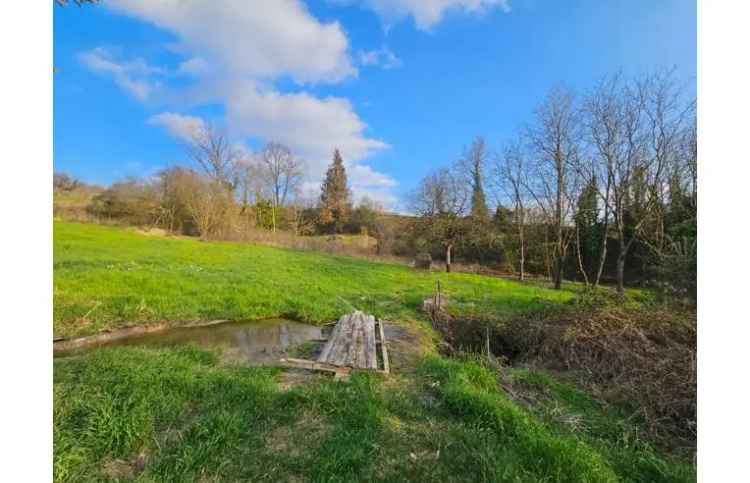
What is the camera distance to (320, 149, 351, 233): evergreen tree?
1217 inches

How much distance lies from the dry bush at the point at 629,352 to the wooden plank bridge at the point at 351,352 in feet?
8.70

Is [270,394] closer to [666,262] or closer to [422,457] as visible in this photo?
[422,457]

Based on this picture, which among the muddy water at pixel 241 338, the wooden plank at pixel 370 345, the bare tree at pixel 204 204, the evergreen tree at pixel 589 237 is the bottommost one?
the muddy water at pixel 241 338

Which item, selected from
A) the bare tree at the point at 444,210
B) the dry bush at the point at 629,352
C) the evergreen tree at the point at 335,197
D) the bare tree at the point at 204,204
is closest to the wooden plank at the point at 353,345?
the dry bush at the point at 629,352

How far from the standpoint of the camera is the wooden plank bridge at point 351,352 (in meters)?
3.53

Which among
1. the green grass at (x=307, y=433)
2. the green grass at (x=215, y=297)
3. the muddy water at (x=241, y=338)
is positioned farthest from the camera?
the green grass at (x=215, y=297)

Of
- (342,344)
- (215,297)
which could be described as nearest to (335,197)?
(215,297)

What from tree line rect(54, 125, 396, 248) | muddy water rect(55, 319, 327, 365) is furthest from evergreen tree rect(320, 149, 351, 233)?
muddy water rect(55, 319, 327, 365)

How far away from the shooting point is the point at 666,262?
4340 millimetres

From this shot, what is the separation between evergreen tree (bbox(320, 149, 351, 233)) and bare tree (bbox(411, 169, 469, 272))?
13241 mm

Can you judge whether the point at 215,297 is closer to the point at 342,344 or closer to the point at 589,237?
the point at 342,344

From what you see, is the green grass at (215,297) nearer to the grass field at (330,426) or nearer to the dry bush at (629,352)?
the grass field at (330,426)
